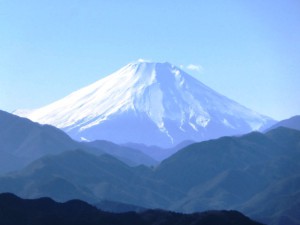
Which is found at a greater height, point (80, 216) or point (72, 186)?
point (80, 216)

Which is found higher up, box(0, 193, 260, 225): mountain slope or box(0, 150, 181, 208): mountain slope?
box(0, 193, 260, 225): mountain slope

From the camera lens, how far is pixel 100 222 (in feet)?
242

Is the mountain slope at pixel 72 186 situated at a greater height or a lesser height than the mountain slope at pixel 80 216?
lesser

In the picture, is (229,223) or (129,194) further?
(129,194)

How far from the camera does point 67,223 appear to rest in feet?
240

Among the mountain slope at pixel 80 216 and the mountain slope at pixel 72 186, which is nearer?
the mountain slope at pixel 80 216

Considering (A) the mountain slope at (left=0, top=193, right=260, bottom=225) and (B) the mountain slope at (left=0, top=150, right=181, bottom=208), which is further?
(B) the mountain slope at (left=0, top=150, right=181, bottom=208)

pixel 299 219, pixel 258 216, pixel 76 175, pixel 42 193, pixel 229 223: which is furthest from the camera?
pixel 76 175

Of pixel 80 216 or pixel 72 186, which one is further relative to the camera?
pixel 72 186

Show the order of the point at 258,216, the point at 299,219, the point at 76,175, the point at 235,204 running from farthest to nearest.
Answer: the point at 76,175 → the point at 235,204 → the point at 258,216 → the point at 299,219

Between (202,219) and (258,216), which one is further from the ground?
(202,219)

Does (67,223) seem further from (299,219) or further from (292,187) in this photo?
(292,187)

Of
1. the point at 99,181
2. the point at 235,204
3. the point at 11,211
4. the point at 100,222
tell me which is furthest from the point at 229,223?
the point at 99,181

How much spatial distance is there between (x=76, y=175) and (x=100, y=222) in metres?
121
